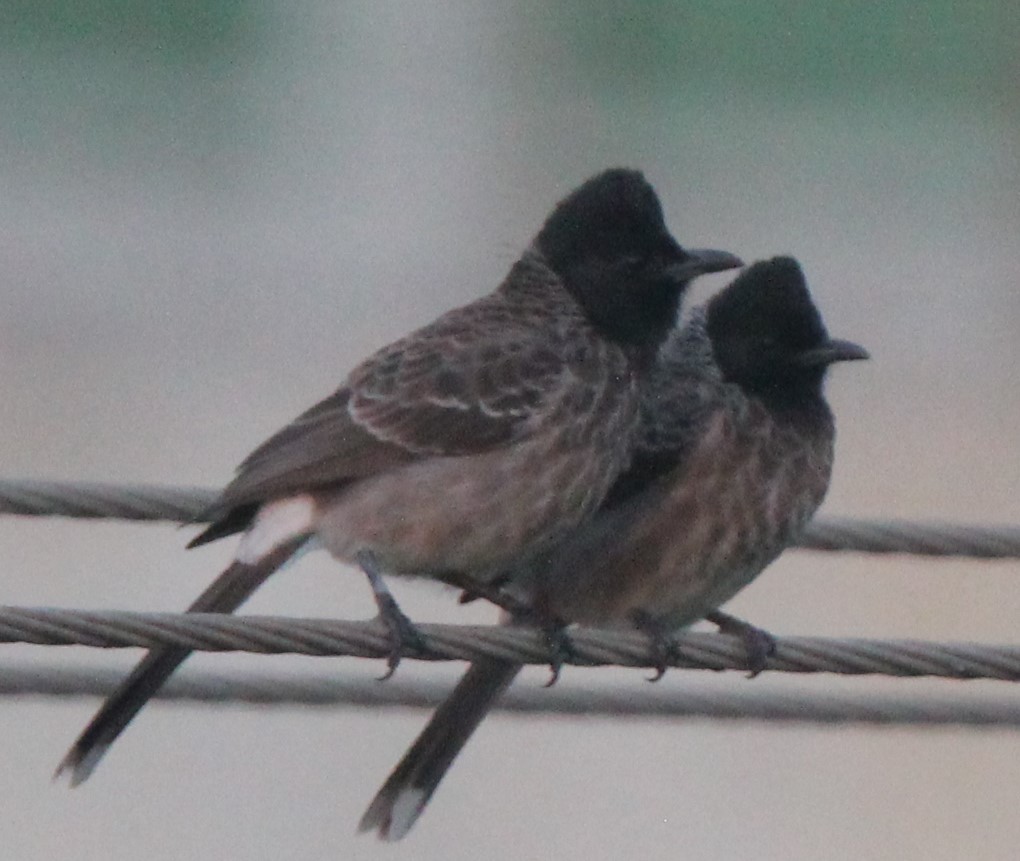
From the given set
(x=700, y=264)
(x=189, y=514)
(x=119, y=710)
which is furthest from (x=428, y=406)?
(x=119, y=710)

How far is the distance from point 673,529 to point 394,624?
3.37 feet

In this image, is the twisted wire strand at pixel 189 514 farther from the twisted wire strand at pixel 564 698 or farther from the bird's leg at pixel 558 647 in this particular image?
the bird's leg at pixel 558 647

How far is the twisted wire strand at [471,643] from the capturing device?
3777 millimetres

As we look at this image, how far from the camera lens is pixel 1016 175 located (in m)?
21.0

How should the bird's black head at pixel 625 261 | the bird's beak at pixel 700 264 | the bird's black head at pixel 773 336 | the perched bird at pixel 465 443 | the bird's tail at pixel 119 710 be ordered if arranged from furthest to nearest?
the bird's black head at pixel 773 336 → the bird's black head at pixel 625 261 → the bird's beak at pixel 700 264 → the perched bird at pixel 465 443 → the bird's tail at pixel 119 710

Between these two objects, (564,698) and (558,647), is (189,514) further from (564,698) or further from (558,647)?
(564,698)

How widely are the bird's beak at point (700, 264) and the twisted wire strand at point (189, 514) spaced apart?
0.62 metres

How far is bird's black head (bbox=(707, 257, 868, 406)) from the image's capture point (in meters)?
5.41

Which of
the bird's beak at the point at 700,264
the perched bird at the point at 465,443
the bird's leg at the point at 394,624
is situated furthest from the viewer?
the bird's beak at the point at 700,264

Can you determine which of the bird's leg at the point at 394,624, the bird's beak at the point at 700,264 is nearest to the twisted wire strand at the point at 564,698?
the bird's leg at the point at 394,624

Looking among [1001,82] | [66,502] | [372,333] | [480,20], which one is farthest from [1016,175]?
[66,502]

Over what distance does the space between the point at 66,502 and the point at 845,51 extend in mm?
16920

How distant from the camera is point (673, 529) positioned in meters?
5.22

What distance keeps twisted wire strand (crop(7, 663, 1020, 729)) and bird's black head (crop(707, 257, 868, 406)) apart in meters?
0.71
